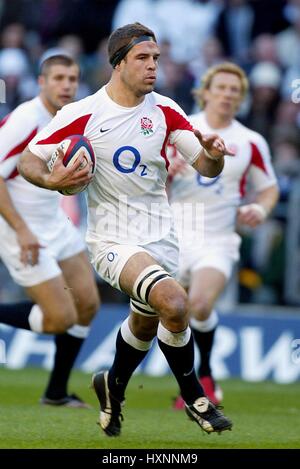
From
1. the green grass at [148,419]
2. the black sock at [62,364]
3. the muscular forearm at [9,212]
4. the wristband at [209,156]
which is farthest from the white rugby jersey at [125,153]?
the black sock at [62,364]

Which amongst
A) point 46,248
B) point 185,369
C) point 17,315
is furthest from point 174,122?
point 17,315

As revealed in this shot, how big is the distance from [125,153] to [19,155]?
79.3 inches

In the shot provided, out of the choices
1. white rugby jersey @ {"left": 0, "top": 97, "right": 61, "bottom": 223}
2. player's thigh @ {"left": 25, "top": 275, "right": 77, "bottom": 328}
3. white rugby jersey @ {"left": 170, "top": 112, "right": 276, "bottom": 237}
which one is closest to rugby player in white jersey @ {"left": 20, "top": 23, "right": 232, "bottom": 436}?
player's thigh @ {"left": 25, "top": 275, "right": 77, "bottom": 328}

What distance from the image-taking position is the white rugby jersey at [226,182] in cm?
991

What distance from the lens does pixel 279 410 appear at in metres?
9.59

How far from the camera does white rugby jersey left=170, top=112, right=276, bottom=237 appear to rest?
390 inches

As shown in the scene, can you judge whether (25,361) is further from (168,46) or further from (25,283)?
(168,46)

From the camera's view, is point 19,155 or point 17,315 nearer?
point 19,155

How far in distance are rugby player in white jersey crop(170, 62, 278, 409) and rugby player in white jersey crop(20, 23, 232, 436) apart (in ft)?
7.68

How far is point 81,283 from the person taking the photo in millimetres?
9273

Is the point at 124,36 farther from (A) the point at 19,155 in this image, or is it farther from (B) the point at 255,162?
(B) the point at 255,162

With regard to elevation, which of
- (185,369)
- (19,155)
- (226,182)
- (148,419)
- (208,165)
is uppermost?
(208,165)

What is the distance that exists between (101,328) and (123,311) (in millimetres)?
322

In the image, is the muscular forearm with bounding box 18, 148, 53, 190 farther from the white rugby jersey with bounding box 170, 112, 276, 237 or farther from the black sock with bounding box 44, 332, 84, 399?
the white rugby jersey with bounding box 170, 112, 276, 237
